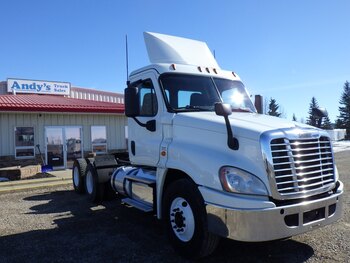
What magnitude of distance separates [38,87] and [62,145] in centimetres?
940

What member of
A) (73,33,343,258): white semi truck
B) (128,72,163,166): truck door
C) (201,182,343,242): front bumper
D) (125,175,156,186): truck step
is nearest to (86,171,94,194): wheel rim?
(125,175,156,186): truck step

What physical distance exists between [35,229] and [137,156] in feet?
7.53

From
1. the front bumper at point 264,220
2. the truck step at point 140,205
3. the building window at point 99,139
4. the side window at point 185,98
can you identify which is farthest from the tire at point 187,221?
the building window at point 99,139

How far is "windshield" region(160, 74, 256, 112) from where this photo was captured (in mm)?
5348

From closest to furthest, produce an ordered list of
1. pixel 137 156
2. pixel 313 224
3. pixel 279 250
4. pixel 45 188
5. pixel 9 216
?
pixel 313 224, pixel 279 250, pixel 137 156, pixel 9 216, pixel 45 188

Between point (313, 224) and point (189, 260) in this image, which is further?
point (189, 260)

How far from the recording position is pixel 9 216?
7.30 m

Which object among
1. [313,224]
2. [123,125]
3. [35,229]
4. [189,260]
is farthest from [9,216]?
[123,125]

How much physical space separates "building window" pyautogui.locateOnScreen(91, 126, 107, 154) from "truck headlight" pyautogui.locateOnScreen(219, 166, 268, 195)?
1384 centimetres

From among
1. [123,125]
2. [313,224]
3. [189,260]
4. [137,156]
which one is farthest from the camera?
[123,125]

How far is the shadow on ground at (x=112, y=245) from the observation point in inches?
185

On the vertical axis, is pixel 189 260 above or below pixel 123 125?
below

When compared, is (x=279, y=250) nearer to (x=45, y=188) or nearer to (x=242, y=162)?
(x=242, y=162)

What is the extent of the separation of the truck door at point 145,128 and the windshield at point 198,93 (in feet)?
0.70
